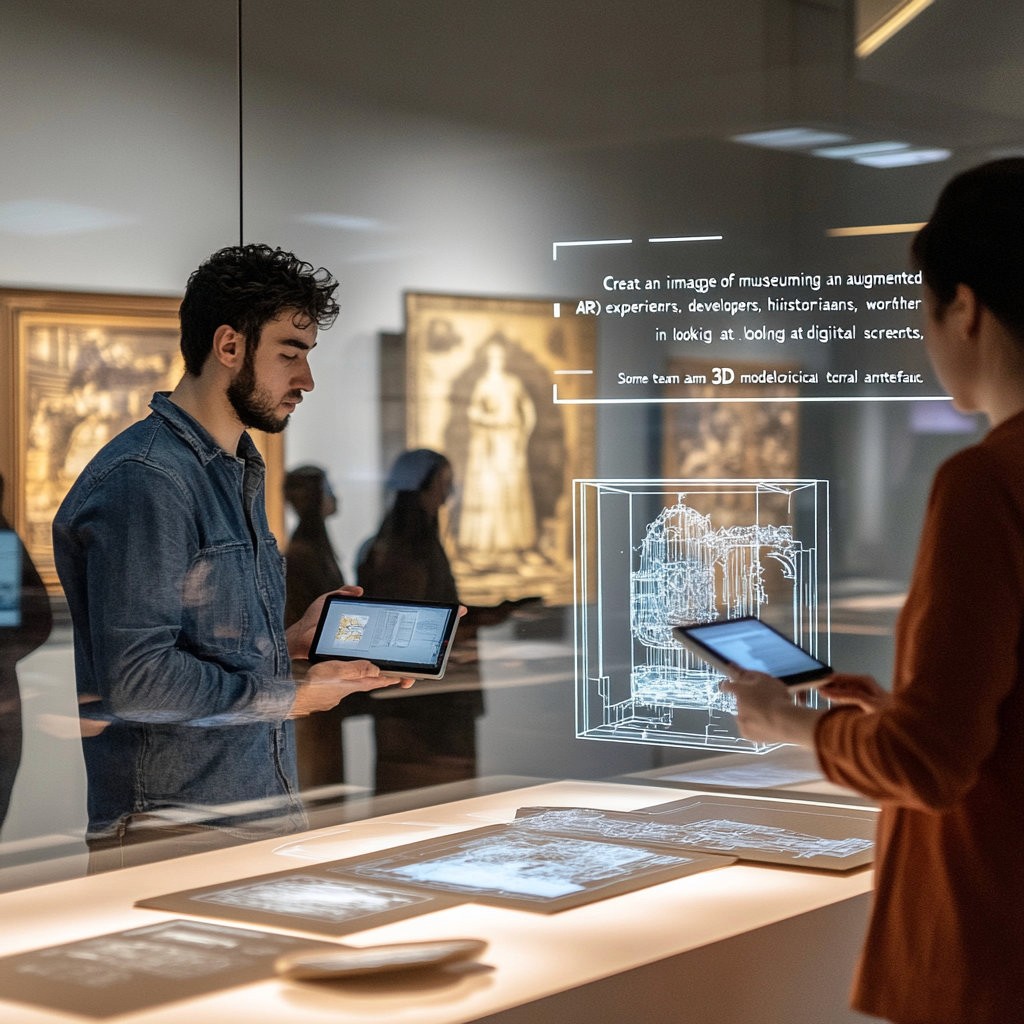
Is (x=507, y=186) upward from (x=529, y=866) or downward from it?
upward

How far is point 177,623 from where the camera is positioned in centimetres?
240

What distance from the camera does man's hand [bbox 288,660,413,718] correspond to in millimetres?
2400

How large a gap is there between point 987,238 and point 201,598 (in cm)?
149

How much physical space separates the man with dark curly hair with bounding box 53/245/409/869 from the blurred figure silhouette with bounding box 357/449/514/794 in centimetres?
81

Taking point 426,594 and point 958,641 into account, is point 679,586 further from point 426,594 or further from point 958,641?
point 958,641

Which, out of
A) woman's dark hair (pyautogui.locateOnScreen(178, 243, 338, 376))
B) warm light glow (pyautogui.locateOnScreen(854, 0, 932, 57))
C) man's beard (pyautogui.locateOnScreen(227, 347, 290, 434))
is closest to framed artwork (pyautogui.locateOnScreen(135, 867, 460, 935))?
man's beard (pyautogui.locateOnScreen(227, 347, 290, 434))

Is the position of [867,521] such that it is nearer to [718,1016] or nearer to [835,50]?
[835,50]

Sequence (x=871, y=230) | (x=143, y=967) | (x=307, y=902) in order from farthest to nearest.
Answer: (x=871, y=230), (x=307, y=902), (x=143, y=967)

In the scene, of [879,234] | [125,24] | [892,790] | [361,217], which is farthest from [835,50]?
[892,790]

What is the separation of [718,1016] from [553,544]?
169 cm

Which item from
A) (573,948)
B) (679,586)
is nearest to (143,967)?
(573,948)

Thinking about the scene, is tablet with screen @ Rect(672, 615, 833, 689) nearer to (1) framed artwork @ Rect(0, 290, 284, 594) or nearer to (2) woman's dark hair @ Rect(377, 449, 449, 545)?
(2) woman's dark hair @ Rect(377, 449, 449, 545)

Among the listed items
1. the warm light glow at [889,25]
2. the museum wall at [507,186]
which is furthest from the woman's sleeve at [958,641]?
the warm light glow at [889,25]

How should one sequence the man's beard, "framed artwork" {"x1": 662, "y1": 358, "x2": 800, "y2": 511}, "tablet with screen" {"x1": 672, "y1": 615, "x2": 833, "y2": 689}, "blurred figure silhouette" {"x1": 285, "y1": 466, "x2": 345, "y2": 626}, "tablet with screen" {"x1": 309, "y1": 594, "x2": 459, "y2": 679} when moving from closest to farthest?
"tablet with screen" {"x1": 672, "y1": 615, "x2": 833, "y2": 689} < "tablet with screen" {"x1": 309, "y1": 594, "x2": 459, "y2": 679} < the man's beard < "framed artwork" {"x1": 662, "y1": 358, "x2": 800, "y2": 511} < "blurred figure silhouette" {"x1": 285, "y1": 466, "x2": 345, "y2": 626}
